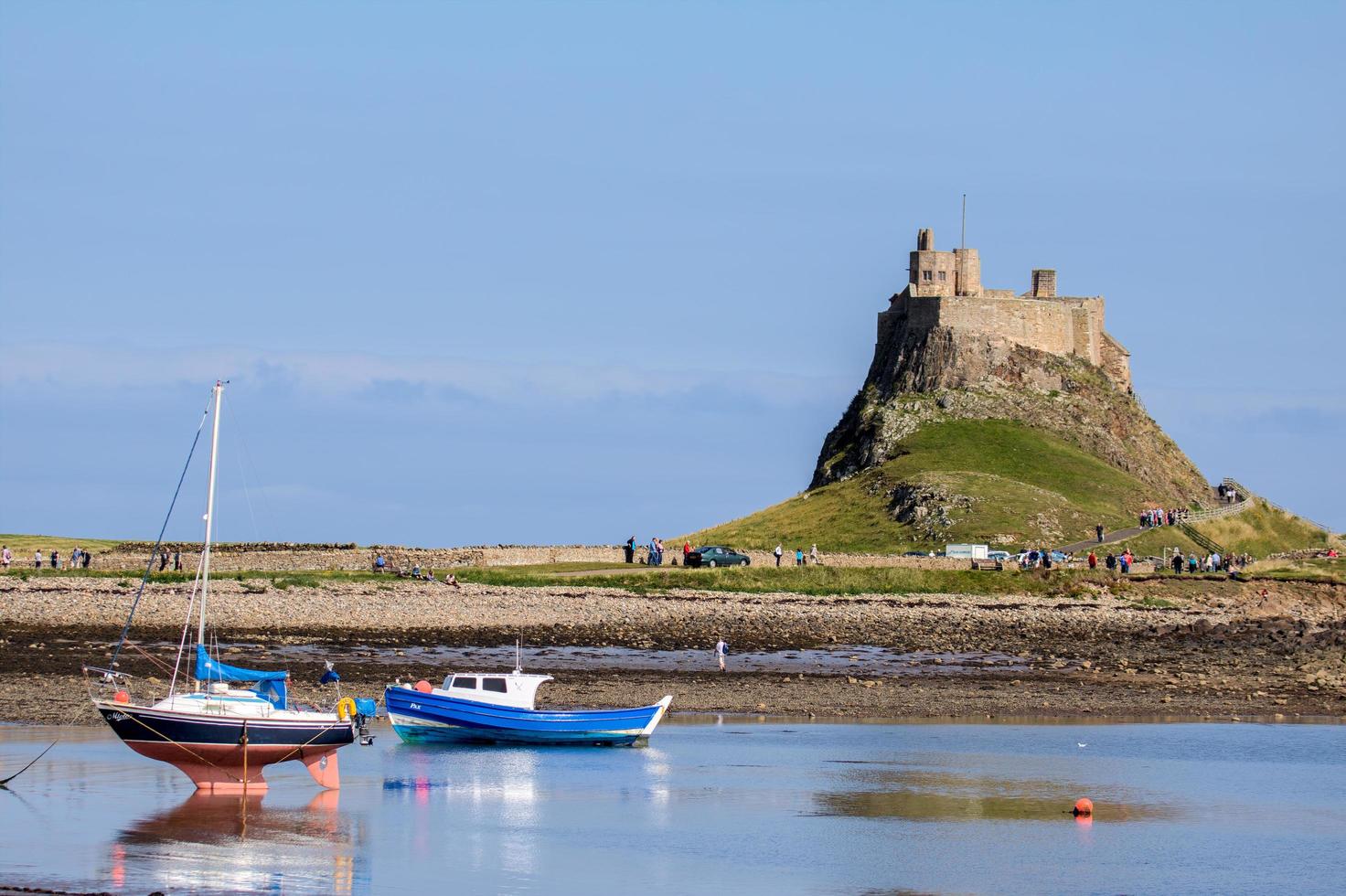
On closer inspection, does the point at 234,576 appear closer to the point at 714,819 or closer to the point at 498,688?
the point at 498,688

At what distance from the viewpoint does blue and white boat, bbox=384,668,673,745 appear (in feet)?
117

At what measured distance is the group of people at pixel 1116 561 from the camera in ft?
251

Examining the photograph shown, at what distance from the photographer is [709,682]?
44.8 metres

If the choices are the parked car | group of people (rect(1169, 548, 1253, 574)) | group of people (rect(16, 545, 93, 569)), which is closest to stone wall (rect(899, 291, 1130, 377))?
group of people (rect(1169, 548, 1253, 574))

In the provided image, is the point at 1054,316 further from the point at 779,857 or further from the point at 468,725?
the point at 779,857

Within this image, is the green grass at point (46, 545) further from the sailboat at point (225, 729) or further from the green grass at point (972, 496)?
the sailboat at point (225, 729)

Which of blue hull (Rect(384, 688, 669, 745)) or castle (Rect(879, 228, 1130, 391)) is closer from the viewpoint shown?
blue hull (Rect(384, 688, 669, 745))

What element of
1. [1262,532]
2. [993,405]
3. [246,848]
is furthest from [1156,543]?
[246,848]

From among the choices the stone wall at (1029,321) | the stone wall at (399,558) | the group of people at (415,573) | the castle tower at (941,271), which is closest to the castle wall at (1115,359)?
the stone wall at (1029,321)

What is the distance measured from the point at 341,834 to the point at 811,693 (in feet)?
64.3

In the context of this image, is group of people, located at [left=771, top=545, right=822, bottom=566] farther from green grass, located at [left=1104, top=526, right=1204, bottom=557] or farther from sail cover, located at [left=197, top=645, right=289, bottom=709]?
sail cover, located at [left=197, top=645, right=289, bottom=709]

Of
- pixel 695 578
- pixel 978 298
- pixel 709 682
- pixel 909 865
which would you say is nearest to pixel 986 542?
pixel 695 578

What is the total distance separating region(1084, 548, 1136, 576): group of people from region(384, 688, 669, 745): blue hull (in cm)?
4445

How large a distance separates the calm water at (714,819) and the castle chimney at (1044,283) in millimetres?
82509
